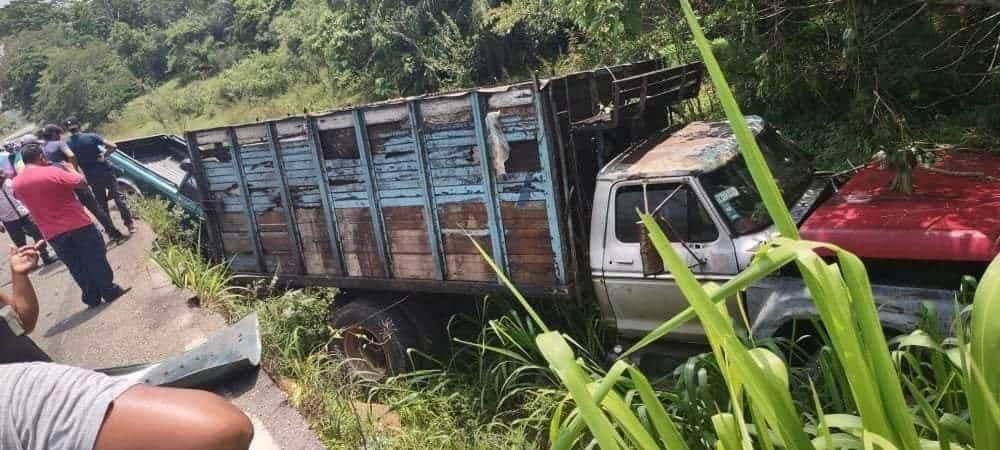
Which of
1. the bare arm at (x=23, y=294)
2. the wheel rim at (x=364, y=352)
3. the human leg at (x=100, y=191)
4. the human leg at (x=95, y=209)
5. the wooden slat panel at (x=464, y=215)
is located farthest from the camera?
the human leg at (x=100, y=191)

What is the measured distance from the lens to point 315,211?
5.46m

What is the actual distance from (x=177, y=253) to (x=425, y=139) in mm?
3867

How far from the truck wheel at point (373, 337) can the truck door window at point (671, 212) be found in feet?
7.04

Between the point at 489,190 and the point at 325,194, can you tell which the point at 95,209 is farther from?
the point at 489,190

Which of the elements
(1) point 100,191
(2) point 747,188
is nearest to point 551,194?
(2) point 747,188

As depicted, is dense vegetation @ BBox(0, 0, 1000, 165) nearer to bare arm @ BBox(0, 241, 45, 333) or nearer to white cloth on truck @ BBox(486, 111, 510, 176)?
white cloth on truck @ BBox(486, 111, 510, 176)

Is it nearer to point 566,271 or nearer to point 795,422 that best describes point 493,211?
point 566,271

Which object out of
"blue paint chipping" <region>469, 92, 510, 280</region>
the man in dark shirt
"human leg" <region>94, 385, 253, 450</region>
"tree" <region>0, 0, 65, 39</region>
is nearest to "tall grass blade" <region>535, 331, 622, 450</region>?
"human leg" <region>94, 385, 253, 450</region>

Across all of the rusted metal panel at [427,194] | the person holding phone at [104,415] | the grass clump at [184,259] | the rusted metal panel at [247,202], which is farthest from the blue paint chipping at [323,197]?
the person holding phone at [104,415]

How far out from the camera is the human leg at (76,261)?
6258 millimetres

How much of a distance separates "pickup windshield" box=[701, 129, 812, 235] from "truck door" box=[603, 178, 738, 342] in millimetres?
93

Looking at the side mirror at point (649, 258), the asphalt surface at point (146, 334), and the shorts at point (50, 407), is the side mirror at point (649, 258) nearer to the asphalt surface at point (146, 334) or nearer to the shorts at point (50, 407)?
the asphalt surface at point (146, 334)

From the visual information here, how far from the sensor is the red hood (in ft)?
9.36

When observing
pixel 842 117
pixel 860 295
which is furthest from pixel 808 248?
pixel 842 117
